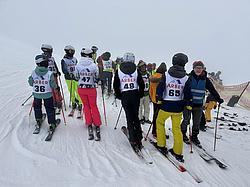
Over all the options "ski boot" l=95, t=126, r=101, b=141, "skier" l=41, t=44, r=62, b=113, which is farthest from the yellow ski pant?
"skier" l=41, t=44, r=62, b=113

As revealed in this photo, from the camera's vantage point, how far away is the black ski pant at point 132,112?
20.6 ft

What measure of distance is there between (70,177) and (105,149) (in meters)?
1.43

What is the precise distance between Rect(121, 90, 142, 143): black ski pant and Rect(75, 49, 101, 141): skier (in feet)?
2.88

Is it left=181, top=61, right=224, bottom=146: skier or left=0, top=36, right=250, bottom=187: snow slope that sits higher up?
left=181, top=61, right=224, bottom=146: skier

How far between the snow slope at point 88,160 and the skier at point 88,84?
34 centimetres

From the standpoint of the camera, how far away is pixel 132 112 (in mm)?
6332

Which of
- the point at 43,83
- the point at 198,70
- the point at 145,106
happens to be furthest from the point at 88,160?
the point at 145,106

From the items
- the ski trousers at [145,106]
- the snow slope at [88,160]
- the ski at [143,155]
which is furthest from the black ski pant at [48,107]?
the ski trousers at [145,106]

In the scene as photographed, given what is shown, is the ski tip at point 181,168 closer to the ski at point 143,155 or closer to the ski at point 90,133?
the ski at point 143,155

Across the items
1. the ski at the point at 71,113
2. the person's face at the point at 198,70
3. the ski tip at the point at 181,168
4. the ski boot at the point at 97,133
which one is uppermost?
the person's face at the point at 198,70

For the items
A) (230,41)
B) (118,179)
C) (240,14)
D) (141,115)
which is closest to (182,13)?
(240,14)

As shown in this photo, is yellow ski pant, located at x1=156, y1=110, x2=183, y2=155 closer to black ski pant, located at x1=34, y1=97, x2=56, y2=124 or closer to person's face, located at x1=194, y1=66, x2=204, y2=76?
person's face, located at x1=194, y1=66, x2=204, y2=76

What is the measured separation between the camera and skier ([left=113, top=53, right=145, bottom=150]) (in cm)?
625

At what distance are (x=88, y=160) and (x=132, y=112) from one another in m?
1.32
